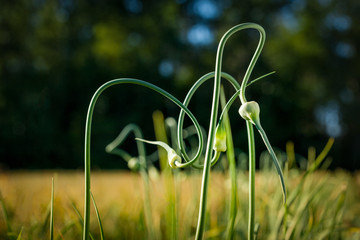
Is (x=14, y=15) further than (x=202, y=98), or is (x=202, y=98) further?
(x=14, y=15)

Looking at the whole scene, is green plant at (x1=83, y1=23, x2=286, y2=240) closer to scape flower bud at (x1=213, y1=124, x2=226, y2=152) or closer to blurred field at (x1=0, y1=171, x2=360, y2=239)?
scape flower bud at (x1=213, y1=124, x2=226, y2=152)

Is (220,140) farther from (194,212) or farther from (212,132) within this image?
(194,212)

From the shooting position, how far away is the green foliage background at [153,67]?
5.07 metres

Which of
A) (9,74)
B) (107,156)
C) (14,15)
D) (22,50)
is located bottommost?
(107,156)

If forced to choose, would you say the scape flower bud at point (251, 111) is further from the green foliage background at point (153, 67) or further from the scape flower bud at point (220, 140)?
the green foliage background at point (153, 67)

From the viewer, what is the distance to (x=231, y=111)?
17.5 ft

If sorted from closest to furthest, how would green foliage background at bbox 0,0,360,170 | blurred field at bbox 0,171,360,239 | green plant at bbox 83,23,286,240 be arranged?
green plant at bbox 83,23,286,240, blurred field at bbox 0,171,360,239, green foliage background at bbox 0,0,360,170

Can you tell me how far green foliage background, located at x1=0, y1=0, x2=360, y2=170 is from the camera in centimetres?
507

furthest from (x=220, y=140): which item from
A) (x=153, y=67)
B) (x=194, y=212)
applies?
(x=153, y=67)

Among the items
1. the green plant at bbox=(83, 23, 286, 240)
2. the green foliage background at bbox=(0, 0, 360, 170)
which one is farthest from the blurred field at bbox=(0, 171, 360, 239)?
the green foliage background at bbox=(0, 0, 360, 170)

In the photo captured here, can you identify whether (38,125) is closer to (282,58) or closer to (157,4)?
(157,4)

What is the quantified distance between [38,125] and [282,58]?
456 centimetres

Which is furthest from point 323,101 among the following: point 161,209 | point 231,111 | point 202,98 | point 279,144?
point 161,209

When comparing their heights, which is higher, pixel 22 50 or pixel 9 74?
pixel 22 50
